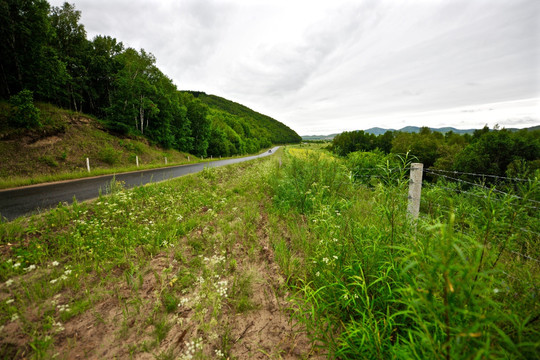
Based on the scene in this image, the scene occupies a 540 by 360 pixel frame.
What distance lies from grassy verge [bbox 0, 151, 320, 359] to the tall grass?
57cm

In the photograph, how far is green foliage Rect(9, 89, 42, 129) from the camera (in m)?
16.2

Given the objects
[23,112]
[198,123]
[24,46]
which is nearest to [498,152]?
[23,112]

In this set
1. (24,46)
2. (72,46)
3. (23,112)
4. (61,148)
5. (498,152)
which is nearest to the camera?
(23,112)

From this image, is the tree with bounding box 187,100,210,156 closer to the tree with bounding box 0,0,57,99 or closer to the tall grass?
the tree with bounding box 0,0,57,99

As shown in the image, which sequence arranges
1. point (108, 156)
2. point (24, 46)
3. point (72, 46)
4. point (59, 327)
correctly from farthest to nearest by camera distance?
point (72, 46), point (24, 46), point (108, 156), point (59, 327)

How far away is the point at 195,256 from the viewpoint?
3809 millimetres

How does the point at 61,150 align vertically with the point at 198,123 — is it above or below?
below

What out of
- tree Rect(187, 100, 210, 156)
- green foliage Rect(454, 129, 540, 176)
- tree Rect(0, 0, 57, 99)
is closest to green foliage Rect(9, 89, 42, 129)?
tree Rect(0, 0, 57, 99)

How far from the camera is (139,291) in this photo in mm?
2916

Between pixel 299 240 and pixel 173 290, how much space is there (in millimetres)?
2521

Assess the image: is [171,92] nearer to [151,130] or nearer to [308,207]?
[151,130]

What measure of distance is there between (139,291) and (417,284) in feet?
11.8

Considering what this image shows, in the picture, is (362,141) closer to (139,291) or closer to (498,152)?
(498,152)

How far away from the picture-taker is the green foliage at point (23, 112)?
1619 centimetres
